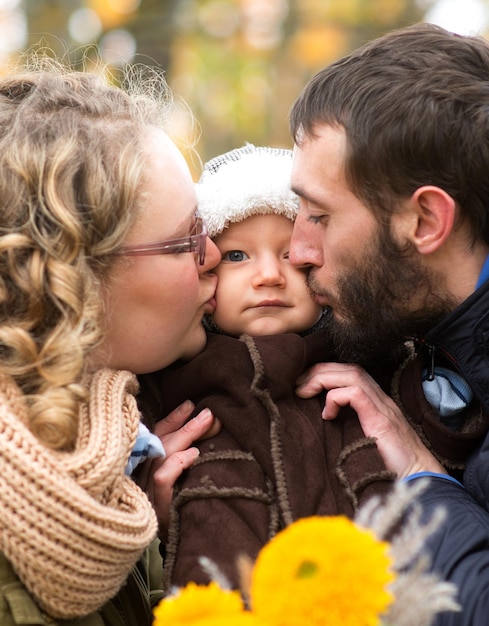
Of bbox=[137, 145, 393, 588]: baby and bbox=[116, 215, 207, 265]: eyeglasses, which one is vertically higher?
bbox=[116, 215, 207, 265]: eyeglasses

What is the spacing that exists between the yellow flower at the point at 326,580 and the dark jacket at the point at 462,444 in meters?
1.12

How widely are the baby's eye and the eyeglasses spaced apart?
0.21 meters

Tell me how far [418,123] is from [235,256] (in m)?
0.75

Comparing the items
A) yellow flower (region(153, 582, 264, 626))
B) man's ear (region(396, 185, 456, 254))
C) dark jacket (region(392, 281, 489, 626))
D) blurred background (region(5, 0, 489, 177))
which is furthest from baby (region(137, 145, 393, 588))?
blurred background (region(5, 0, 489, 177))

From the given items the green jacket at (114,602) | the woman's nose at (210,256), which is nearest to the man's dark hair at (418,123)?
the woman's nose at (210,256)

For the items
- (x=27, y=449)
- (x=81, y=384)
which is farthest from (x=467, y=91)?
(x=27, y=449)

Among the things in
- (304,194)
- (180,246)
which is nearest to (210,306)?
(180,246)

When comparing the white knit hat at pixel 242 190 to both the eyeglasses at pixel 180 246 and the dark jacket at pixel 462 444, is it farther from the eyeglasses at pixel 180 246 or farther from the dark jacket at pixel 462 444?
the dark jacket at pixel 462 444

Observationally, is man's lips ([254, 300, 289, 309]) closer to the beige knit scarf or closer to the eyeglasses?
the eyeglasses

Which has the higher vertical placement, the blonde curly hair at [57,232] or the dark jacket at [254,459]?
the blonde curly hair at [57,232]

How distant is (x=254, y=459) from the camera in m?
2.47

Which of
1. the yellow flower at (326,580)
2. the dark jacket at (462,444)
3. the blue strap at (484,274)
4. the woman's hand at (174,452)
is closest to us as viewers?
the yellow flower at (326,580)

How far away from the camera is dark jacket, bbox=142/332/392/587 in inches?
91.0

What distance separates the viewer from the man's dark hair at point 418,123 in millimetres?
2812
